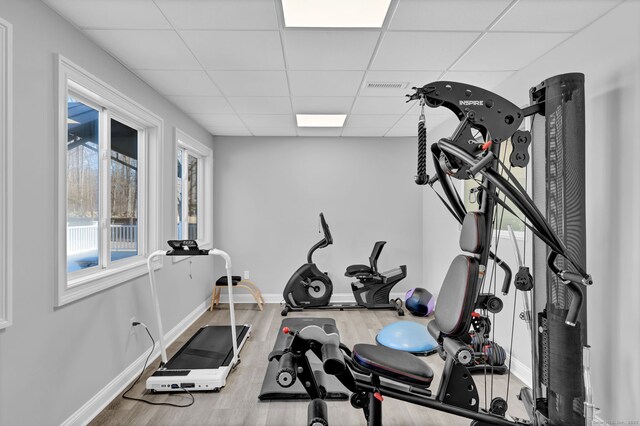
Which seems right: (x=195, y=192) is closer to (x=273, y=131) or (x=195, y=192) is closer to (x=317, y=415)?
(x=273, y=131)

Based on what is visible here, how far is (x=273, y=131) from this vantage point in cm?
500

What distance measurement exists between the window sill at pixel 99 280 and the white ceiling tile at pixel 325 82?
1.96 meters

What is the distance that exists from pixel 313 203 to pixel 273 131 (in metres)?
1.17

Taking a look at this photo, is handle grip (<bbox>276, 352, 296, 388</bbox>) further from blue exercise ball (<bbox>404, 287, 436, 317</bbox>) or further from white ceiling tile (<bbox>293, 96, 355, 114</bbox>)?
blue exercise ball (<bbox>404, 287, 436, 317</bbox>)

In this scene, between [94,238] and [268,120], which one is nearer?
[94,238]

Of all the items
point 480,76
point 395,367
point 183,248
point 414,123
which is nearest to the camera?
point 395,367

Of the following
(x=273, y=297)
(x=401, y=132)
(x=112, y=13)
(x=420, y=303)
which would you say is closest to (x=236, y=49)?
(x=112, y=13)

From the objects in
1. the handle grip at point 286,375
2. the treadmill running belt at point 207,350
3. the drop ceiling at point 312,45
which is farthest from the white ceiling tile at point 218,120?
the handle grip at point 286,375

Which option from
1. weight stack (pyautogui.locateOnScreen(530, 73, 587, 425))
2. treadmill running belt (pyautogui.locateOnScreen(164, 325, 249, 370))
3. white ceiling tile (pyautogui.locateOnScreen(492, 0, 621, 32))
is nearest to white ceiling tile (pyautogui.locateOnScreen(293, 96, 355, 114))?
white ceiling tile (pyautogui.locateOnScreen(492, 0, 621, 32))

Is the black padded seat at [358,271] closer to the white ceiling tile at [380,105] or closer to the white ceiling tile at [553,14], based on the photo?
the white ceiling tile at [380,105]

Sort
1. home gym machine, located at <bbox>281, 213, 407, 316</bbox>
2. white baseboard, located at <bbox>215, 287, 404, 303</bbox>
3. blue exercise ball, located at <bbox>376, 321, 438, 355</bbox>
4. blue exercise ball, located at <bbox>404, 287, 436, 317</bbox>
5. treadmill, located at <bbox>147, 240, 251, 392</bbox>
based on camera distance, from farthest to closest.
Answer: white baseboard, located at <bbox>215, 287, 404, 303</bbox> < home gym machine, located at <bbox>281, 213, 407, 316</bbox> < blue exercise ball, located at <bbox>404, 287, 436, 317</bbox> < blue exercise ball, located at <bbox>376, 321, 438, 355</bbox> < treadmill, located at <bbox>147, 240, 251, 392</bbox>

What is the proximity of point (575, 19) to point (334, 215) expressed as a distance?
3.71m

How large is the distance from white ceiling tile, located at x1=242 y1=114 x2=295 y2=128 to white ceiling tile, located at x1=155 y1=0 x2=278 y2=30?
1.99 metres

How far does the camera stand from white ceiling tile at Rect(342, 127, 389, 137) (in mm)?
4785
